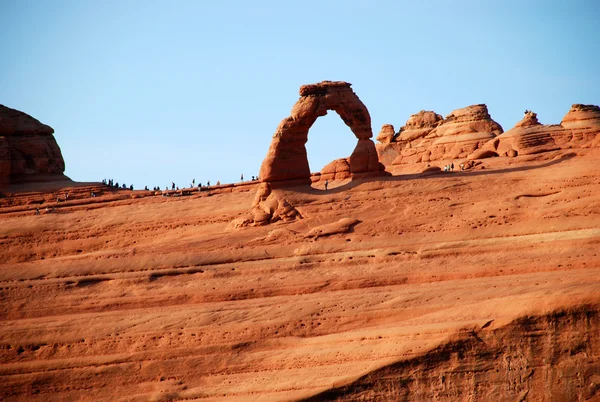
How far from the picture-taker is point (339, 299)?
31641mm

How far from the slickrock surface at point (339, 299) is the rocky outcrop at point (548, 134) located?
985cm

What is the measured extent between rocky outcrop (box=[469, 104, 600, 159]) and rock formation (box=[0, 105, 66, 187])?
21.9 meters

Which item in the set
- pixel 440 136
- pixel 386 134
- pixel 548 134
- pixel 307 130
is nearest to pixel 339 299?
pixel 307 130

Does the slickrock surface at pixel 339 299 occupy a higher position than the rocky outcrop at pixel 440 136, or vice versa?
the rocky outcrop at pixel 440 136

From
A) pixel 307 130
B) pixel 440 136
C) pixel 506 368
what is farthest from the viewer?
pixel 440 136

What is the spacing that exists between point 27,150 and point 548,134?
2644cm

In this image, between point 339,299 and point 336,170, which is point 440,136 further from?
point 339,299

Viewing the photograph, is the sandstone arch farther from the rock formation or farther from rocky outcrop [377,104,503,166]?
the rock formation

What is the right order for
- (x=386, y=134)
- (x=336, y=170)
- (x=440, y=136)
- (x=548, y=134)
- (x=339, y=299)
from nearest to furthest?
1. (x=339, y=299)
2. (x=336, y=170)
3. (x=548, y=134)
4. (x=440, y=136)
5. (x=386, y=134)

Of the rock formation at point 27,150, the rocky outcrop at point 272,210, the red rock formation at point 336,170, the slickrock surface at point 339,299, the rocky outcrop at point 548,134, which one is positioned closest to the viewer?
the slickrock surface at point 339,299

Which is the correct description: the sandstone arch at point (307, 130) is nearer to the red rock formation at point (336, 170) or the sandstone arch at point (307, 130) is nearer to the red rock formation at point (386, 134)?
the red rock formation at point (336, 170)

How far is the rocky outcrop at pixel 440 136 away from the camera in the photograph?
53.4 metres

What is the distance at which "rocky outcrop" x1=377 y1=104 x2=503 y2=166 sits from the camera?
2101 inches

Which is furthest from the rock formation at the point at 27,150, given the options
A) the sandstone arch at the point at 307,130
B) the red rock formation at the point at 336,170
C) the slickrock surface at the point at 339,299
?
the sandstone arch at the point at 307,130
